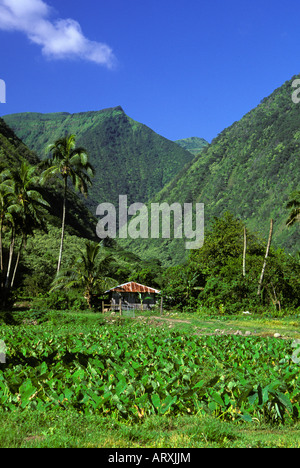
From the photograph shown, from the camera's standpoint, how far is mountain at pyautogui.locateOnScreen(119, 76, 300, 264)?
105688 millimetres

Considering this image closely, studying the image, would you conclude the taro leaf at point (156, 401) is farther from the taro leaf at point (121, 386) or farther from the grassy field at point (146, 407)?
the taro leaf at point (121, 386)

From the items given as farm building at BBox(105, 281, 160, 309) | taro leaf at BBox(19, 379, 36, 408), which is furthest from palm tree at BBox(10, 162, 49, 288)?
taro leaf at BBox(19, 379, 36, 408)

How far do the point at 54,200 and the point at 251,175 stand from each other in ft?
234

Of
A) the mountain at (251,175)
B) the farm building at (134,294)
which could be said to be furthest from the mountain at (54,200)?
the mountain at (251,175)

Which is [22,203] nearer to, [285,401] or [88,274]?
[88,274]

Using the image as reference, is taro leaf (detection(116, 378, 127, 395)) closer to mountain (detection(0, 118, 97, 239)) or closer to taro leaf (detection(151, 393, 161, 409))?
taro leaf (detection(151, 393, 161, 409))

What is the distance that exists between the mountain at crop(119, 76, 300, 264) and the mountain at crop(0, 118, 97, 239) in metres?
37.2

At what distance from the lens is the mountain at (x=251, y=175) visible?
105688 mm

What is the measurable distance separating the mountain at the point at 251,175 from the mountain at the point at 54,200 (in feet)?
122

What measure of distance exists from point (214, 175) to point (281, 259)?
109694mm

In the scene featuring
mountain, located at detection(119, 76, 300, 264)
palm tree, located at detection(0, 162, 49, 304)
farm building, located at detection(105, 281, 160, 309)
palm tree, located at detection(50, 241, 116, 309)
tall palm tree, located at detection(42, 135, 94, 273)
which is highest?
mountain, located at detection(119, 76, 300, 264)

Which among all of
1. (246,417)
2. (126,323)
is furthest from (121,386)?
(126,323)

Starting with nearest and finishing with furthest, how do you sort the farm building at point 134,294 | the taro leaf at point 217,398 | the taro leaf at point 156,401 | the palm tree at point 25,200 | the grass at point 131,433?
1. the grass at point 131,433
2. the taro leaf at point 156,401
3. the taro leaf at point 217,398
4. the palm tree at point 25,200
5. the farm building at point 134,294
